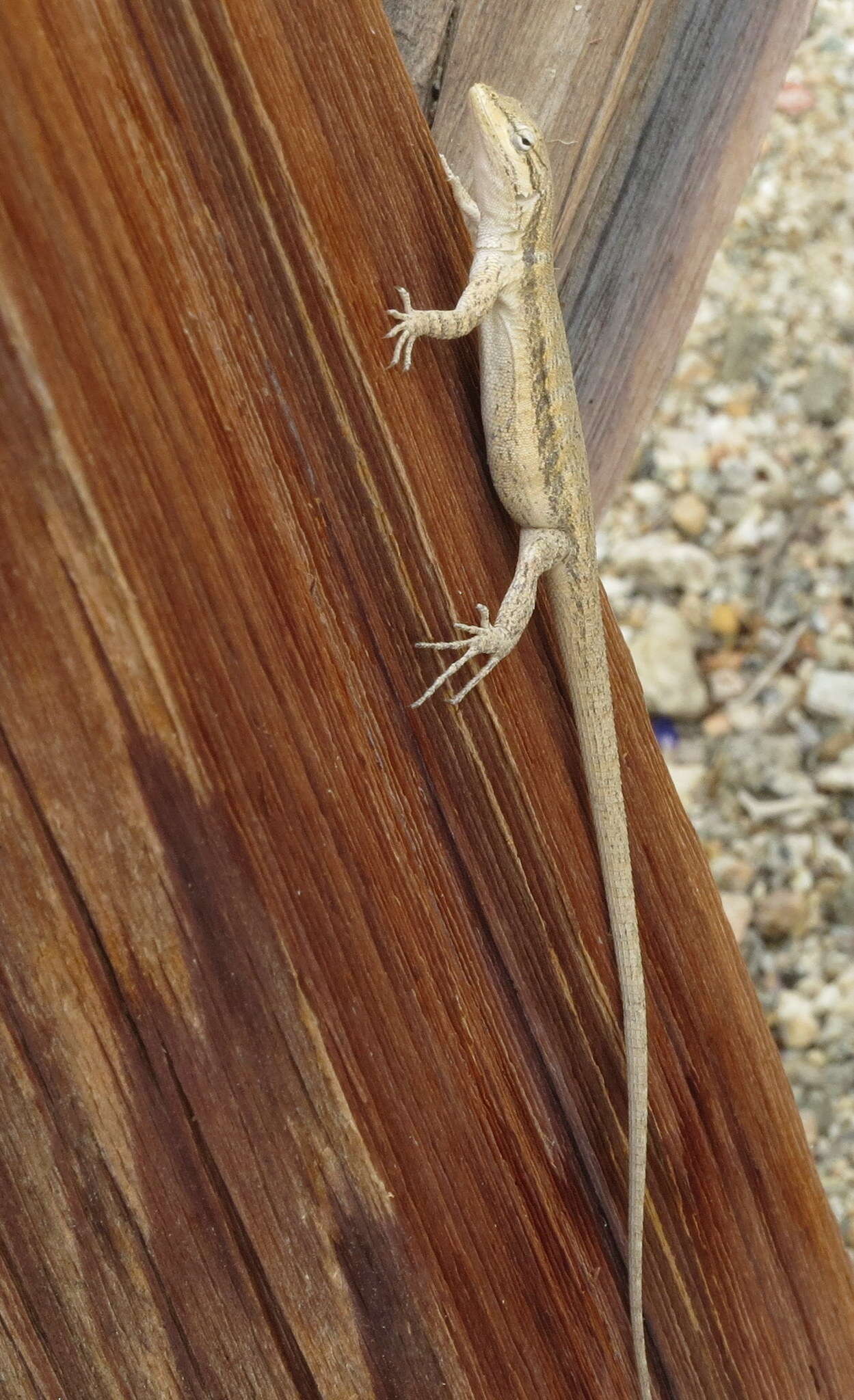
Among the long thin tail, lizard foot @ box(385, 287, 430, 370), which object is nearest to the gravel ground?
the long thin tail

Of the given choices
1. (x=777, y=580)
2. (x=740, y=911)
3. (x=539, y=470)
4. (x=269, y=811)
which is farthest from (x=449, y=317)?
(x=777, y=580)

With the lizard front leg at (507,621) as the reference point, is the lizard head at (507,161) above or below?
above

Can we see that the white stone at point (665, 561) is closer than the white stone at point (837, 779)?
No

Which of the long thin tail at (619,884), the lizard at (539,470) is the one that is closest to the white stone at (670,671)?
the lizard at (539,470)

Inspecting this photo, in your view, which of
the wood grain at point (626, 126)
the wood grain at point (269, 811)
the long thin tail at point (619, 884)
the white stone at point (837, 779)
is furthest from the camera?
the white stone at point (837, 779)

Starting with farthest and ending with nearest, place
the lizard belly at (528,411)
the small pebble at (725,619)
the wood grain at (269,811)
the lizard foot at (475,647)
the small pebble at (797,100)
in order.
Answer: the small pebble at (797,100)
the small pebble at (725,619)
the lizard belly at (528,411)
the lizard foot at (475,647)
the wood grain at (269,811)

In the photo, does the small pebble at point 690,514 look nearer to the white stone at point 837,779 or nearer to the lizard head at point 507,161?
the white stone at point 837,779

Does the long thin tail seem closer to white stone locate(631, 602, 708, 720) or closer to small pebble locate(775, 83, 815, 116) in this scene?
white stone locate(631, 602, 708, 720)

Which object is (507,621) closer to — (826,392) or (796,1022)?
(796,1022)

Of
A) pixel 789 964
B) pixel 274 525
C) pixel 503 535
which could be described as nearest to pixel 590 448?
pixel 503 535
